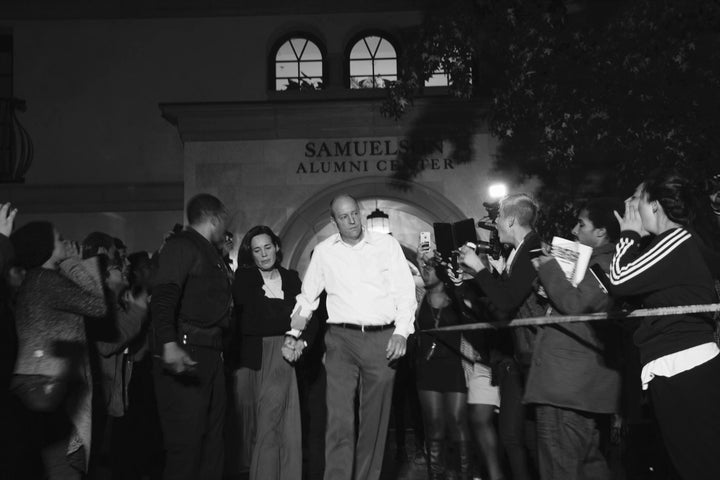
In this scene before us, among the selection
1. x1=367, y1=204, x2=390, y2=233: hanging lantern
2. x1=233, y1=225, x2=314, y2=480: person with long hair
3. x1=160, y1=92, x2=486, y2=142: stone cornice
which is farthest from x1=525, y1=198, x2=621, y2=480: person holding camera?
x1=160, y1=92, x2=486, y2=142: stone cornice

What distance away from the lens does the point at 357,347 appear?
6332 millimetres

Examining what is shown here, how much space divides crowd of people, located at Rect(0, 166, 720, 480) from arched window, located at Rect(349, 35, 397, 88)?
835cm

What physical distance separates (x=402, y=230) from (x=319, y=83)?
3.21m

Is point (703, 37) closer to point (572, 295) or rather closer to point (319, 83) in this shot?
point (572, 295)

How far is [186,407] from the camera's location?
564cm

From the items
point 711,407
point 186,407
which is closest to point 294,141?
point 186,407

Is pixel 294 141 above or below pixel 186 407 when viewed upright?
above

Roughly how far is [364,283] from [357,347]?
521 millimetres

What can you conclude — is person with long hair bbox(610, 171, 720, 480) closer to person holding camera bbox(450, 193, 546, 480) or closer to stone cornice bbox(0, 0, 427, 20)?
person holding camera bbox(450, 193, 546, 480)

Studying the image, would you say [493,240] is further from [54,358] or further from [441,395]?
[54,358]

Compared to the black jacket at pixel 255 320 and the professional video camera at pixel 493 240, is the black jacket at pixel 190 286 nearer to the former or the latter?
the black jacket at pixel 255 320

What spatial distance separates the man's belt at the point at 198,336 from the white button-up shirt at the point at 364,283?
94cm

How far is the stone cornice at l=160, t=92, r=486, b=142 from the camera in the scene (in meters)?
14.0

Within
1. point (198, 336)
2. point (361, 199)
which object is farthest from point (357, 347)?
point (361, 199)
